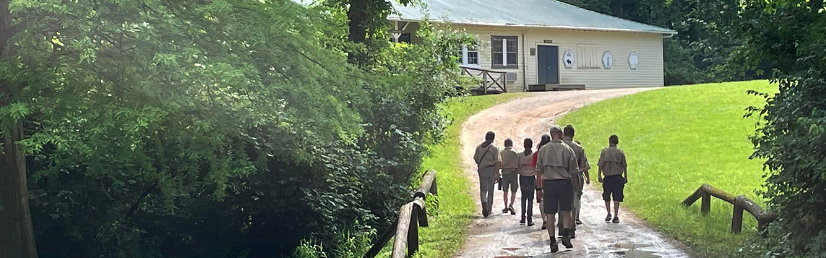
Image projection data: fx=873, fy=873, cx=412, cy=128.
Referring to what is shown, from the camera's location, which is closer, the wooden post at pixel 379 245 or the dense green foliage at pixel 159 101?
the dense green foliage at pixel 159 101

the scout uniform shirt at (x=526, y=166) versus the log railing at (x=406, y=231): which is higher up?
the scout uniform shirt at (x=526, y=166)

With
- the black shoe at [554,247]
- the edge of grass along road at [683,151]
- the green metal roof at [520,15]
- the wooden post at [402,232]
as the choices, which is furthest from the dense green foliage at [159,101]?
the green metal roof at [520,15]

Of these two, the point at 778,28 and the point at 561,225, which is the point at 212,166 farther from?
the point at 778,28

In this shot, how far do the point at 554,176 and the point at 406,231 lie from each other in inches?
85.4

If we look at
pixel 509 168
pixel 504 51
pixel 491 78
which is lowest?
pixel 509 168

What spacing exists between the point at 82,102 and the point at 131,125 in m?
0.90

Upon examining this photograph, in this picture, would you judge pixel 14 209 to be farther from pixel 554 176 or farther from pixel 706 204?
pixel 706 204

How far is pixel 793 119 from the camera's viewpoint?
835 centimetres

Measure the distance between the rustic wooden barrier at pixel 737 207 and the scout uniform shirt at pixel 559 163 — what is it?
211 cm

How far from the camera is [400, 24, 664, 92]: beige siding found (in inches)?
1355

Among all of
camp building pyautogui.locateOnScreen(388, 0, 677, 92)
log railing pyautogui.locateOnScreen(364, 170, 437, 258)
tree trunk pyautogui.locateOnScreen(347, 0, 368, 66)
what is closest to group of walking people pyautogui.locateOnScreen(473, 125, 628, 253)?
log railing pyautogui.locateOnScreen(364, 170, 437, 258)

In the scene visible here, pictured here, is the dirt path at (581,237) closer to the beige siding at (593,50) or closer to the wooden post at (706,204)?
the wooden post at (706,204)

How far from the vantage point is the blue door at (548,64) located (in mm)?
35125

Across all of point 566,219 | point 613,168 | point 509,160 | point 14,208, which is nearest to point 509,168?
point 509,160
